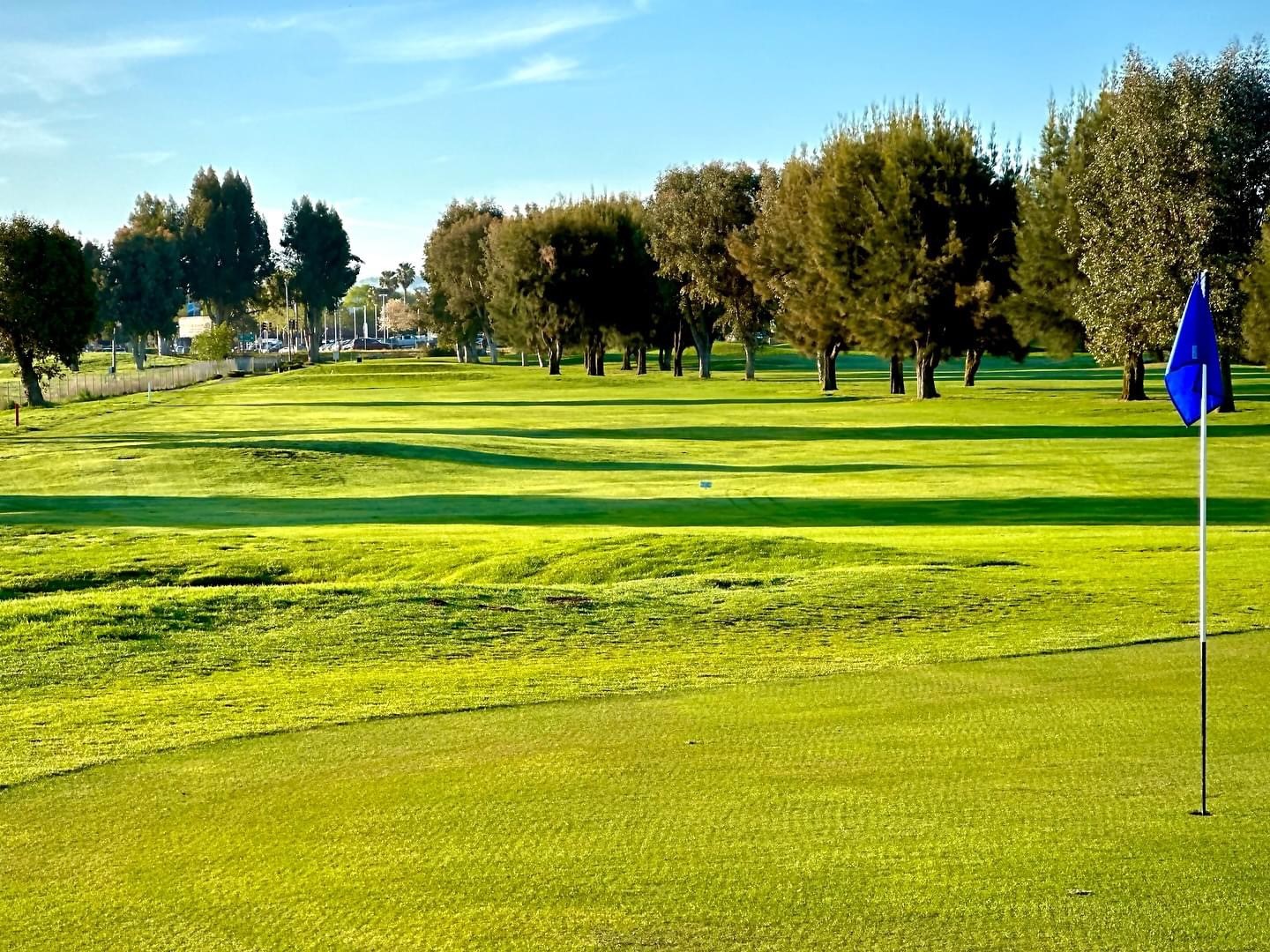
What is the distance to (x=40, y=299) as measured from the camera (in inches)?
3007

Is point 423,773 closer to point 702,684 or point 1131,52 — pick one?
point 702,684

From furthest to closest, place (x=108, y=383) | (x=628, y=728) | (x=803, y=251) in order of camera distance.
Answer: (x=108, y=383), (x=803, y=251), (x=628, y=728)

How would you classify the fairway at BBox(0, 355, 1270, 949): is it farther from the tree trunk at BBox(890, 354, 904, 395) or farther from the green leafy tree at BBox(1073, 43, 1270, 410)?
the tree trunk at BBox(890, 354, 904, 395)

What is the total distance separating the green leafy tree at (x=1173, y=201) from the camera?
55750 mm

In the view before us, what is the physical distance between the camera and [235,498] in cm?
3153

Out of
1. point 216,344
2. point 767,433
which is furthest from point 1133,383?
point 216,344

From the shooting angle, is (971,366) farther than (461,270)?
No

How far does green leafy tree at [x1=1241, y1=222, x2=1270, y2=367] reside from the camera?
52938mm

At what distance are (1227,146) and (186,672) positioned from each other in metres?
54.0

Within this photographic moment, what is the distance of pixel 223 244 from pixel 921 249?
116 m

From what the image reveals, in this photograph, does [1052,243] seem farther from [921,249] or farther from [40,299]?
[40,299]

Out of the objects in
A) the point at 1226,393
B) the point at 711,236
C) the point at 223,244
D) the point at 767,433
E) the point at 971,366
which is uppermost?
the point at 223,244

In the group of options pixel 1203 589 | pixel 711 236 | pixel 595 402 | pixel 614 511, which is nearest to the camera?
pixel 1203 589

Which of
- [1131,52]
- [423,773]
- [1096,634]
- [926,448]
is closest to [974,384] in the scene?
[1131,52]
